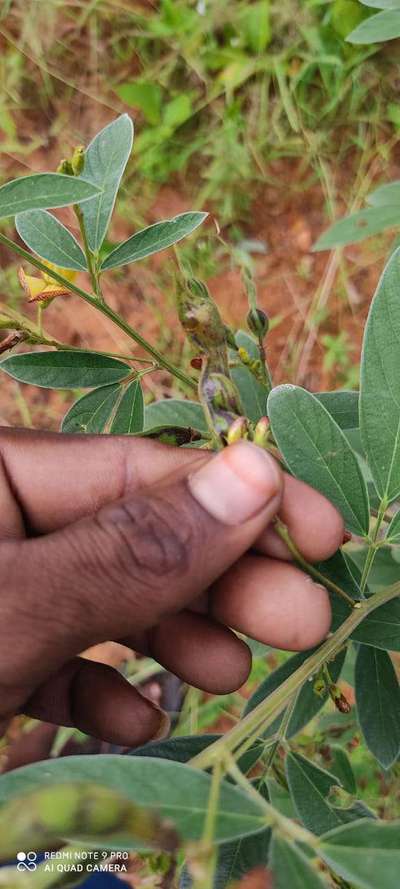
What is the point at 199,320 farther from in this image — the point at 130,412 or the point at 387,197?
the point at 387,197

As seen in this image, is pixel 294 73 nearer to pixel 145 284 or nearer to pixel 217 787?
pixel 145 284

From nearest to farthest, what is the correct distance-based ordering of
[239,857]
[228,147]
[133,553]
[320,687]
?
[133,553]
[239,857]
[320,687]
[228,147]

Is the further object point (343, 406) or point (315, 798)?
point (343, 406)

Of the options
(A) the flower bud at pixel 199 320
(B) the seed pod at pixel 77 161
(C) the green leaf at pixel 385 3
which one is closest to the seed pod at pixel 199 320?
(A) the flower bud at pixel 199 320

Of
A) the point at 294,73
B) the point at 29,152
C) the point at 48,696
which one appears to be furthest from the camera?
the point at 29,152

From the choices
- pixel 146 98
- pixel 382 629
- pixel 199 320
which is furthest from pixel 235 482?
pixel 146 98

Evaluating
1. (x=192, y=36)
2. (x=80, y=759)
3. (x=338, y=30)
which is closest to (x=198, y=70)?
(x=192, y=36)

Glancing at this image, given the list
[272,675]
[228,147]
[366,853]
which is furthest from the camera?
[228,147]
